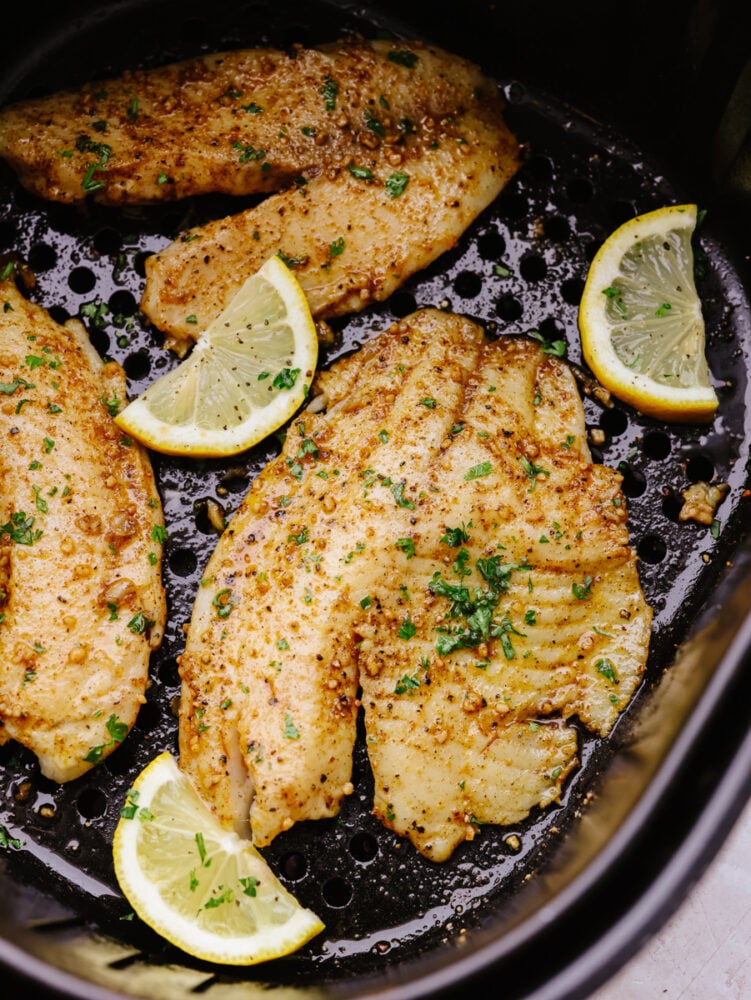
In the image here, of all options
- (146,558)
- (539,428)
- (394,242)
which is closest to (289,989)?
(146,558)

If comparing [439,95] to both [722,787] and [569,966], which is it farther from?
[569,966]

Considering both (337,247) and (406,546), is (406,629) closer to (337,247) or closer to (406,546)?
(406,546)

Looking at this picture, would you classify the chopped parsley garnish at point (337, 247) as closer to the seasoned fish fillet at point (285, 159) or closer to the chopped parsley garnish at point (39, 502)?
the seasoned fish fillet at point (285, 159)

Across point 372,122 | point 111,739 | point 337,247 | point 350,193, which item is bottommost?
point 111,739

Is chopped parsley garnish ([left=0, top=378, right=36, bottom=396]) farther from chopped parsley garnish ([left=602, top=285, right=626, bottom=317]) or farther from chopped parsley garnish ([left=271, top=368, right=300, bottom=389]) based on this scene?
chopped parsley garnish ([left=602, top=285, right=626, bottom=317])

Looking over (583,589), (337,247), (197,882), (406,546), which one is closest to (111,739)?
(197,882)
